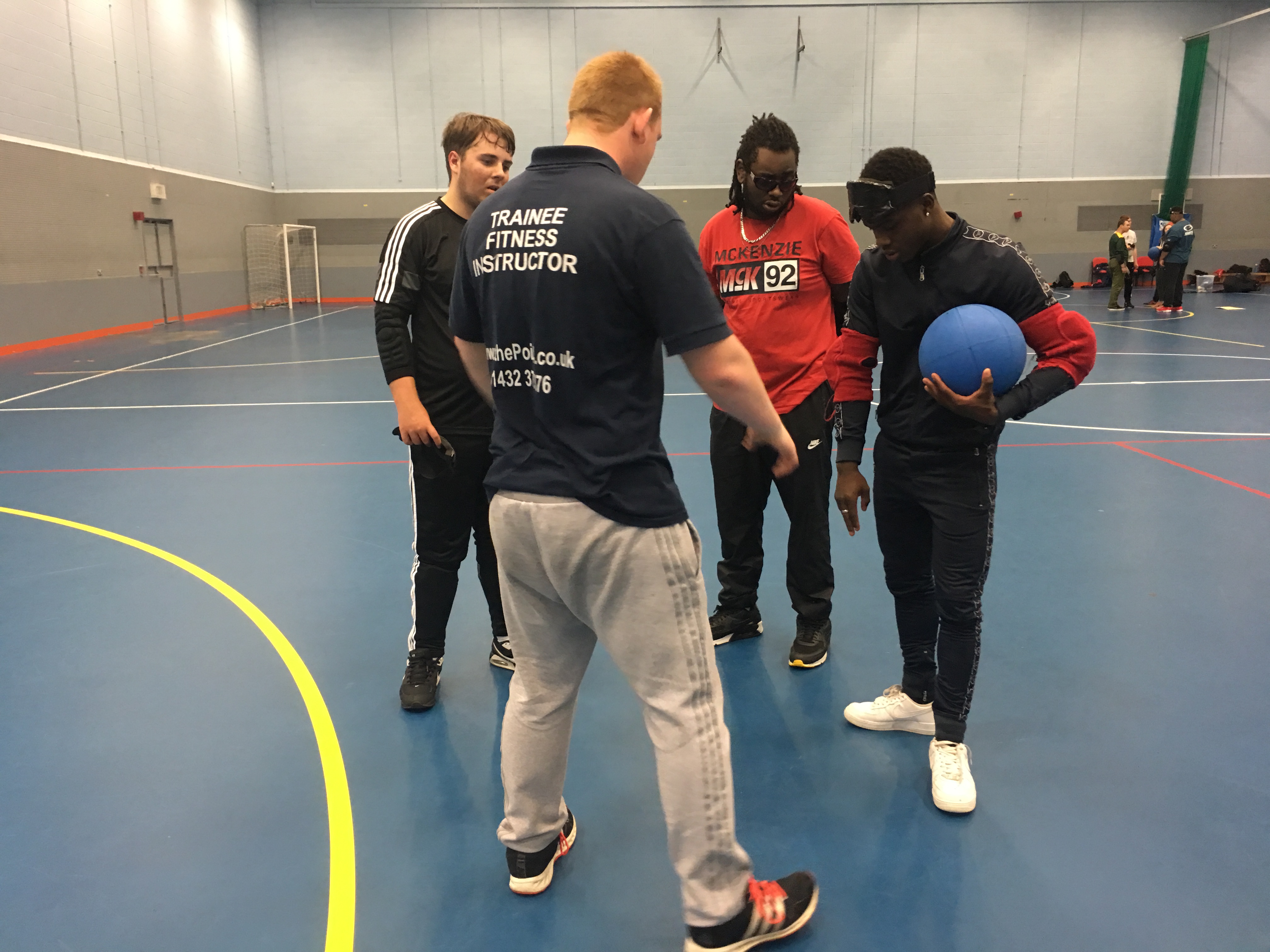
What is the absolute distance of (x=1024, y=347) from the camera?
7.83ft

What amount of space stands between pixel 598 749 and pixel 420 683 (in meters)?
0.73

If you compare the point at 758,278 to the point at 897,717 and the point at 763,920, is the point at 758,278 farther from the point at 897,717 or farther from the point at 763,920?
the point at 763,920

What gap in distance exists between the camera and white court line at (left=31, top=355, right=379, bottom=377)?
11.2m

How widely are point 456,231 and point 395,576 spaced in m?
2.01

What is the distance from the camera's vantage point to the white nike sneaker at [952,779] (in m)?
2.56

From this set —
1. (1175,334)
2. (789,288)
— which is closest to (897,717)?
(789,288)

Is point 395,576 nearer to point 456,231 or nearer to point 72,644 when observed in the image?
point 72,644

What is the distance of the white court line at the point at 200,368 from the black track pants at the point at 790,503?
8.79m

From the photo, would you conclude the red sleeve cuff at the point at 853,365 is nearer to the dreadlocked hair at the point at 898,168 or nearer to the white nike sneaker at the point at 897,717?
the dreadlocked hair at the point at 898,168

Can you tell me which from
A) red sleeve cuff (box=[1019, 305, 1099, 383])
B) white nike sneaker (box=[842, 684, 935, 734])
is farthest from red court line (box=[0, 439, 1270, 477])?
red sleeve cuff (box=[1019, 305, 1099, 383])

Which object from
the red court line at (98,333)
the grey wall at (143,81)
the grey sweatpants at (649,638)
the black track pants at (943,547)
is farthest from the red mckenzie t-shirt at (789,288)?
the grey wall at (143,81)

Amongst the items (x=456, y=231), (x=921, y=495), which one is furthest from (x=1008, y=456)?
(x=456, y=231)

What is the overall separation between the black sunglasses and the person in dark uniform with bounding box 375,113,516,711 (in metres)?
0.91

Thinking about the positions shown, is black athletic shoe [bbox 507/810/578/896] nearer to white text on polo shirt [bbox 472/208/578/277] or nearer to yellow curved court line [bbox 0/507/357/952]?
yellow curved court line [bbox 0/507/357/952]
